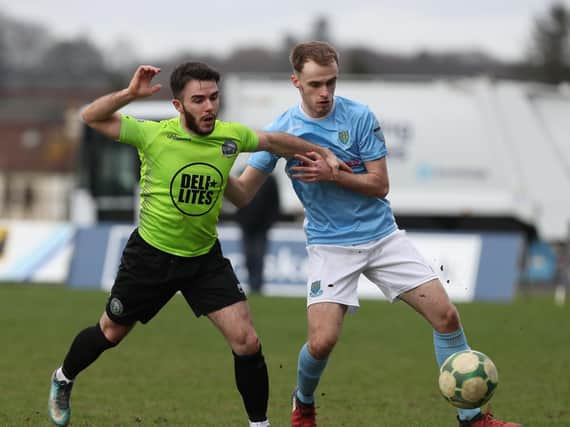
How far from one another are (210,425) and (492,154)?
2092 centimetres

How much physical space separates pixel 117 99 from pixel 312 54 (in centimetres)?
124

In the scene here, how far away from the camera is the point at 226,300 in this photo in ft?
23.7

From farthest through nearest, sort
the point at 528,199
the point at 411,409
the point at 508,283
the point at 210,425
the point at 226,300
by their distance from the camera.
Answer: the point at 528,199, the point at 508,283, the point at 411,409, the point at 210,425, the point at 226,300

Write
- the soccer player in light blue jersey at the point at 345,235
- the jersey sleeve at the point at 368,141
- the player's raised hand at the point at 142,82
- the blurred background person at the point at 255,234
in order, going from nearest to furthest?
the player's raised hand at the point at 142,82 → the soccer player in light blue jersey at the point at 345,235 → the jersey sleeve at the point at 368,141 → the blurred background person at the point at 255,234

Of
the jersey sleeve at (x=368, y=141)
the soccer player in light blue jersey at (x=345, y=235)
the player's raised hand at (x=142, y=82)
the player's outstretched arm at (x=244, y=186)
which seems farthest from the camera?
the player's outstretched arm at (x=244, y=186)

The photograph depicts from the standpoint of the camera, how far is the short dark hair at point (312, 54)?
7180 millimetres

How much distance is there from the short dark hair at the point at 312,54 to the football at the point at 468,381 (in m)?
1.97

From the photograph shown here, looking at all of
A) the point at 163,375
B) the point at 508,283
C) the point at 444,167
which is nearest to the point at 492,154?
the point at 444,167

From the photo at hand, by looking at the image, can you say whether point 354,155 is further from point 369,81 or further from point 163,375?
point 369,81

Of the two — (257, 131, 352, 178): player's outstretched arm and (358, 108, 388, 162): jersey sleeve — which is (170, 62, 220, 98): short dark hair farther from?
(358, 108, 388, 162): jersey sleeve

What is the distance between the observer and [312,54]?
7215 mm

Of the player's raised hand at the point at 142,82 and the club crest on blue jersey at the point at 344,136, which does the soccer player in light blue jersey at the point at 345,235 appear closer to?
the club crest on blue jersey at the point at 344,136

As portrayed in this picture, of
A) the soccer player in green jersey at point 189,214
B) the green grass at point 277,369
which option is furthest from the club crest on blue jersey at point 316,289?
the green grass at point 277,369

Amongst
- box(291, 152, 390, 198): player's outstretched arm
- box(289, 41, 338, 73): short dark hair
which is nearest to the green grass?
box(291, 152, 390, 198): player's outstretched arm
